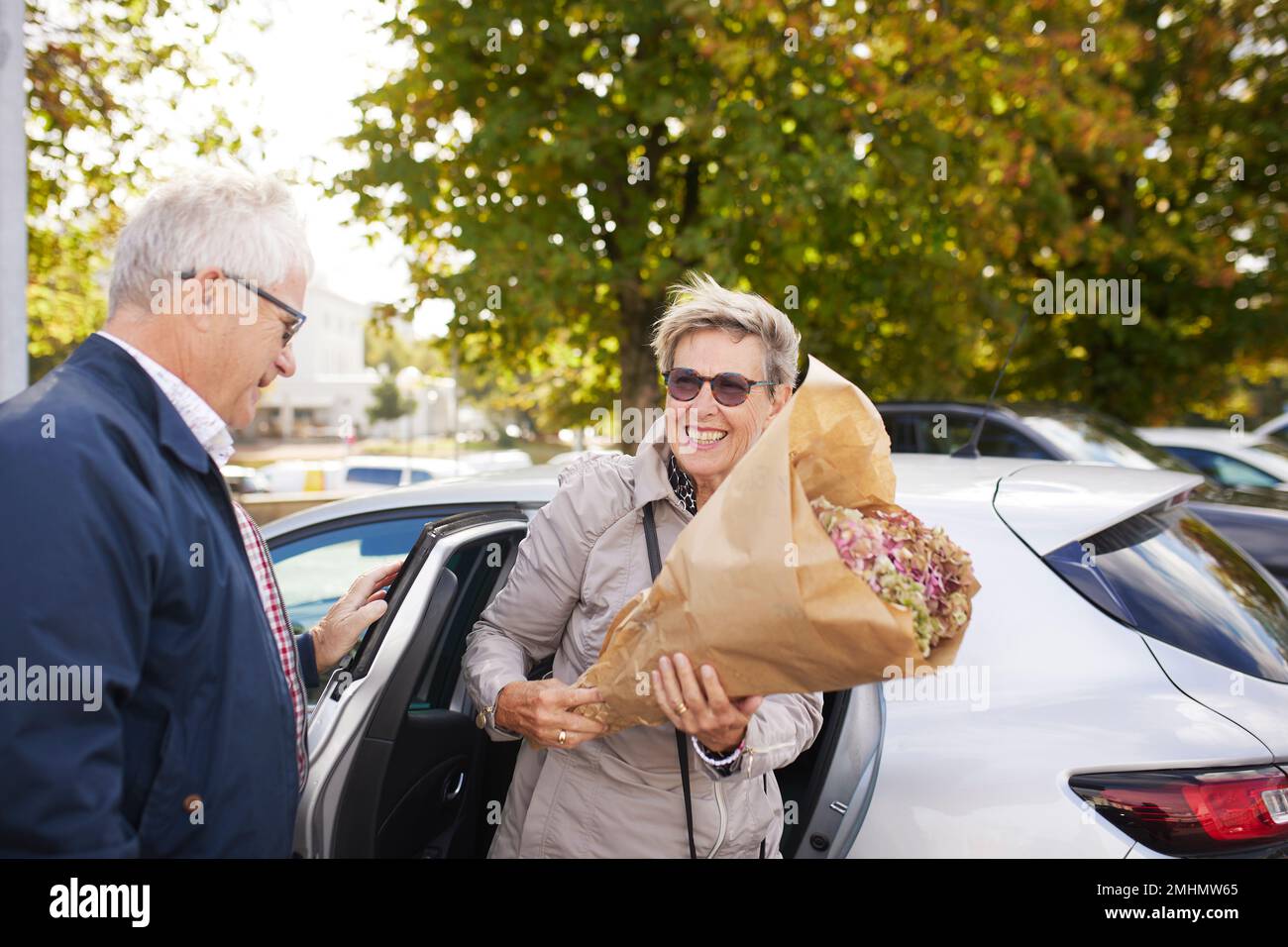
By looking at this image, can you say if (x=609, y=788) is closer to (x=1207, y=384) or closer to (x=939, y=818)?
(x=939, y=818)

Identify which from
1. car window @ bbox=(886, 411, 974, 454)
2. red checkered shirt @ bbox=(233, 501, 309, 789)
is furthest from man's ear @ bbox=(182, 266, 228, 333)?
car window @ bbox=(886, 411, 974, 454)

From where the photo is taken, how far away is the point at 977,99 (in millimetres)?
8305

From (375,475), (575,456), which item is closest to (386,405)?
(375,475)

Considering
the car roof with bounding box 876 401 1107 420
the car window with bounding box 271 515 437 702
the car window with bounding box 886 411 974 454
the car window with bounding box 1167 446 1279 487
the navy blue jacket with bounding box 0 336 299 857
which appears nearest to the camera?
the navy blue jacket with bounding box 0 336 299 857

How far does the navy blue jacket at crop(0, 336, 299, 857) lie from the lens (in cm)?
121

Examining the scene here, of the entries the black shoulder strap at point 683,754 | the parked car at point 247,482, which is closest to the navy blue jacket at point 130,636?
the black shoulder strap at point 683,754

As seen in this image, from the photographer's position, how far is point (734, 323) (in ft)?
6.77

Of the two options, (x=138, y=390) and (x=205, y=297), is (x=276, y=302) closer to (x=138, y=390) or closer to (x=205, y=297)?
(x=205, y=297)

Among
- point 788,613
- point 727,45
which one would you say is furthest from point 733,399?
point 727,45

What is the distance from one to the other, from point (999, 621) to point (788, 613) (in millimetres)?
965

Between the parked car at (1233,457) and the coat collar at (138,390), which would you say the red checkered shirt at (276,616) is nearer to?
the coat collar at (138,390)

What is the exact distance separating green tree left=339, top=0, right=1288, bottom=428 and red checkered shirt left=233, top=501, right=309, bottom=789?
4995 millimetres

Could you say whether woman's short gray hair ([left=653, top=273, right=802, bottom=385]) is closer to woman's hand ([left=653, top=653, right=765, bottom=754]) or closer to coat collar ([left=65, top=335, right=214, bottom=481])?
woman's hand ([left=653, top=653, right=765, bottom=754])

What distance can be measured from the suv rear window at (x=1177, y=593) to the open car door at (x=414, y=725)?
141 centimetres
